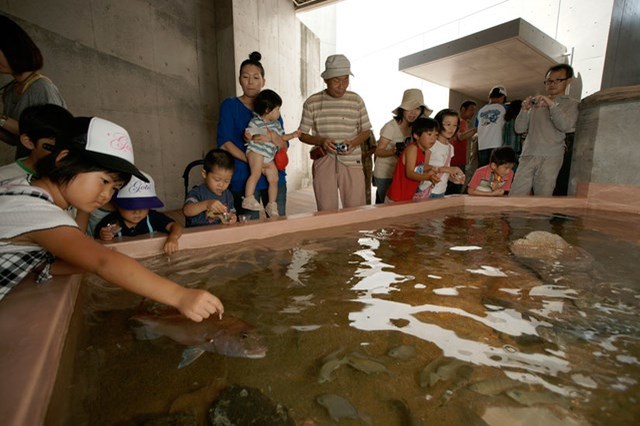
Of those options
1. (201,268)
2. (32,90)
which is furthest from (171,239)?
(32,90)

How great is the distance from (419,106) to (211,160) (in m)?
2.81

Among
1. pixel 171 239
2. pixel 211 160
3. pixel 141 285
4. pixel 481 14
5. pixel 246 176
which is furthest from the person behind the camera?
pixel 481 14

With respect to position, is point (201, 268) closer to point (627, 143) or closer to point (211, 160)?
point (211, 160)

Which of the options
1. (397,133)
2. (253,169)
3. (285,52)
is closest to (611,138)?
(397,133)

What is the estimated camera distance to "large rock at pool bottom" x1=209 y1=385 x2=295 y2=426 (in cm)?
79

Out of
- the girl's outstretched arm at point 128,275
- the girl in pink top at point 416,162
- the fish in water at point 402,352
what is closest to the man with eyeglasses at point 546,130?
the girl in pink top at point 416,162

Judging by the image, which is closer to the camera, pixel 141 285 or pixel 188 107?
pixel 141 285

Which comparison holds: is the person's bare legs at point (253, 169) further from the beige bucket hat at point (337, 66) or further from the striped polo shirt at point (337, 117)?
the beige bucket hat at point (337, 66)

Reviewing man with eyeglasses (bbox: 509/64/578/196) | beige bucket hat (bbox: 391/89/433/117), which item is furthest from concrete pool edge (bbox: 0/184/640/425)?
man with eyeglasses (bbox: 509/64/578/196)

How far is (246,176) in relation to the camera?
319 centimetres

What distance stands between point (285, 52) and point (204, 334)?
8331 mm

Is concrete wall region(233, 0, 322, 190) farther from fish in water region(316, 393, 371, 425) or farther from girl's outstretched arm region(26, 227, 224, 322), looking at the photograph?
fish in water region(316, 393, 371, 425)

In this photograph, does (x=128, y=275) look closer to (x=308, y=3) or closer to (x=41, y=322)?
(x=41, y=322)

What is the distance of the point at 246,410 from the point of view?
83 centimetres
